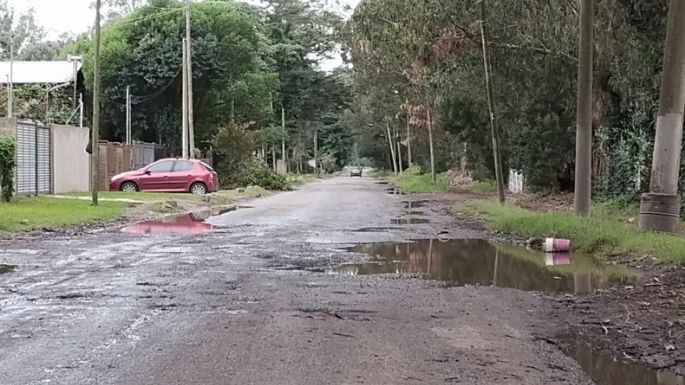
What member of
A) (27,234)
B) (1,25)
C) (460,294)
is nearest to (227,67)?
(27,234)

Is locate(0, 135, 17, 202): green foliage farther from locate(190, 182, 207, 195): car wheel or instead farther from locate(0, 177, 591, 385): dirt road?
locate(190, 182, 207, 195): car wheel

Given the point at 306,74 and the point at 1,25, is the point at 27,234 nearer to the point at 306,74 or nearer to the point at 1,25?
the point at 306,74

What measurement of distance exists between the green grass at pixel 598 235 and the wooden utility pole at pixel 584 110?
813 millimetres

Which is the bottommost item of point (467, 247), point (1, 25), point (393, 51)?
point (467, 247)

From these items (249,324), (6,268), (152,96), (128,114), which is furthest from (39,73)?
(249,324)

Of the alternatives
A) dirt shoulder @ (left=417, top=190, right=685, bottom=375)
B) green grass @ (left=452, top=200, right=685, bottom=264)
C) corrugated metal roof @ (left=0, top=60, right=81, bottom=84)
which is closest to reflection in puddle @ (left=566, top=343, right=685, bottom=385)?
dirt shoulder @ (left=417, top=190, right=685, bottom=375)

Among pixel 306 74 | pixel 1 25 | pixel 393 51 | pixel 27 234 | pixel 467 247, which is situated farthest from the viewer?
pixel 1 25

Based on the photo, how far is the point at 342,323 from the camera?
7672 mm

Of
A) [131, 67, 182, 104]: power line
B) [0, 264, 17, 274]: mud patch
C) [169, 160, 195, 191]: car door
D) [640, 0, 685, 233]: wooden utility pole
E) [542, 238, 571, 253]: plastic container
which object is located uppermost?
[131, 67, 182, 104]: power line

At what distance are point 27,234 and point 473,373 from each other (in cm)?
1233

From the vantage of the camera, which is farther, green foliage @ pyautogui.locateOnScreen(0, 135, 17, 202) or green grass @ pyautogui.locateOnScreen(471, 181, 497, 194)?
green grass @ pyautogui.locateOnScreen(471, 181, 497, 194)

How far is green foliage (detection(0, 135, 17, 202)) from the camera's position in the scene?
70.1 ft

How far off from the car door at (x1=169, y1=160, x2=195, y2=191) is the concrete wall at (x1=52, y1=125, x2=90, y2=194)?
340 cm

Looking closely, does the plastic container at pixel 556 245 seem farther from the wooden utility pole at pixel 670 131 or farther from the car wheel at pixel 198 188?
the car wheel at pixel 198 188
